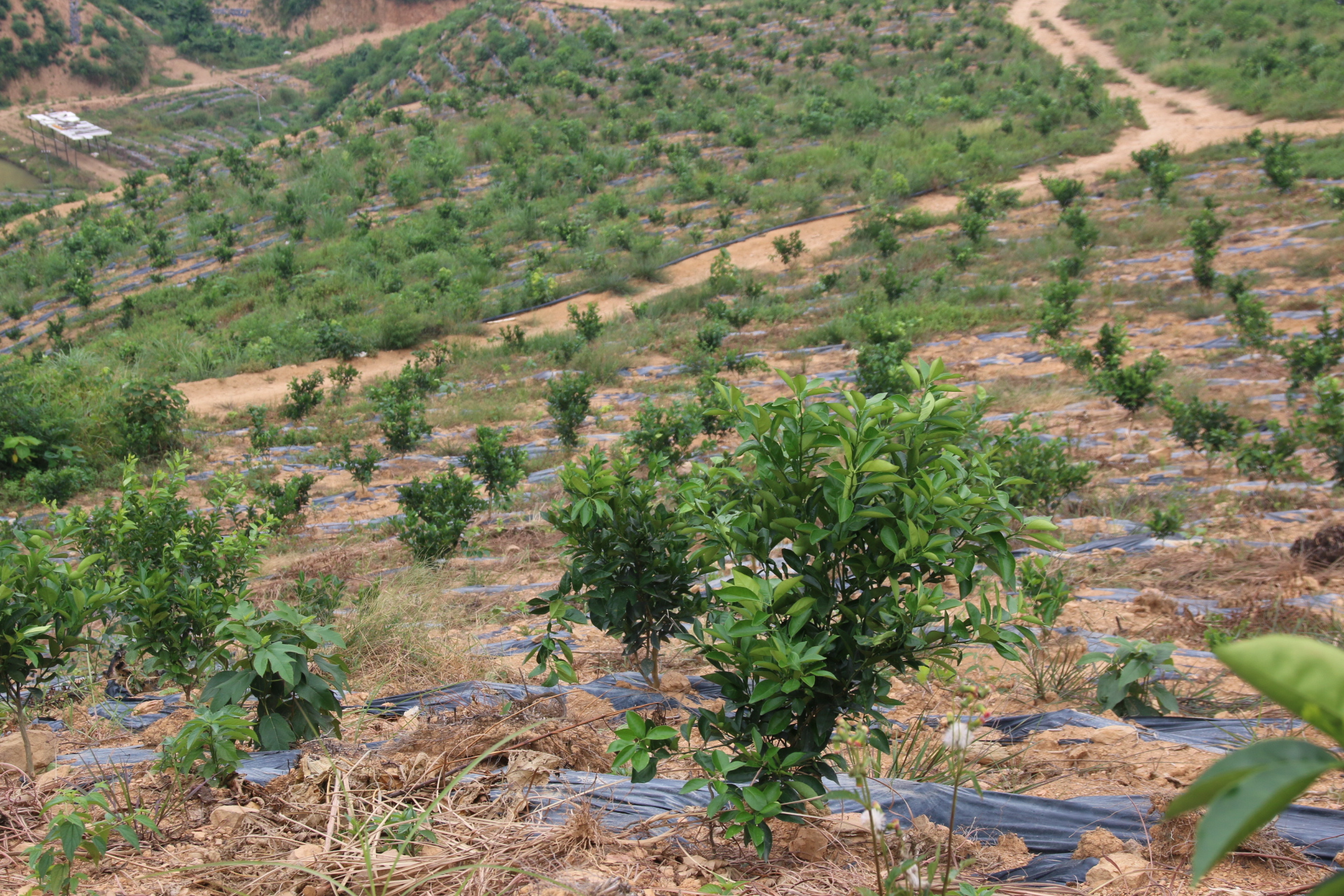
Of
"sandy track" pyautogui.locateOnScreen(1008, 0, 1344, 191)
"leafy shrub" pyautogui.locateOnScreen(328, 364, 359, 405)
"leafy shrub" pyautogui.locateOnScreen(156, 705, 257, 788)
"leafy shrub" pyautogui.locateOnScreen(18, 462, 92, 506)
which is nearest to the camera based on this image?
"leafy shrub" pyautogui.locateOnScreen(156, 705, 257, 788)

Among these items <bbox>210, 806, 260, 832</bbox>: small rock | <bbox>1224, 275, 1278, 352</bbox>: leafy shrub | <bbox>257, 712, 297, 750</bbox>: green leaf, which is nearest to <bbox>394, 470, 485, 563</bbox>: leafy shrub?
<bbox>257, 712, 297, 750</bbox>: green leaf

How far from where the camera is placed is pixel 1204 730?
2.78m

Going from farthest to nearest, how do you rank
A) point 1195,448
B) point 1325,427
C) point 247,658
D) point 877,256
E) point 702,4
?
point 702,4
point 877,256
point 1195,448
point 1325,427
point 247,658

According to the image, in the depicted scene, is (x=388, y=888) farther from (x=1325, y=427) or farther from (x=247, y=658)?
(x=1325, y=427)

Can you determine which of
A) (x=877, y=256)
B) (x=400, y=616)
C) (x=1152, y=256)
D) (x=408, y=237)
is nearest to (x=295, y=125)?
(x=408, y=237)

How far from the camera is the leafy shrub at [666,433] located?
22.4ft

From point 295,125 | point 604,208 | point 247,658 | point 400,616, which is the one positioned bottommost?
point 400,616

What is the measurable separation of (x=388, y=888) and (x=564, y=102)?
22721 millimetres

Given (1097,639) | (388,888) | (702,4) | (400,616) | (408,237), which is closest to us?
(388,888)

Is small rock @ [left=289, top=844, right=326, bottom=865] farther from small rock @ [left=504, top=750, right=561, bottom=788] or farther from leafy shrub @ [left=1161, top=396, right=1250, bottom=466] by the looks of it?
leafy shrub @ [left=1161, top=396, right=1250, bottom=466]

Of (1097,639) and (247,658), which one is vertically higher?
(247,658)

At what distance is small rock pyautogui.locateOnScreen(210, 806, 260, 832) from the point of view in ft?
7.47

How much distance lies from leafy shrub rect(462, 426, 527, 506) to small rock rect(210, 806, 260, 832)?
4.18 m

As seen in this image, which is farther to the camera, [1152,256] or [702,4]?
[702,4]
